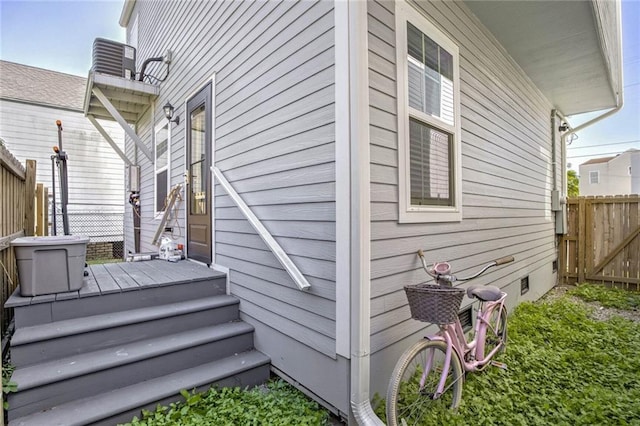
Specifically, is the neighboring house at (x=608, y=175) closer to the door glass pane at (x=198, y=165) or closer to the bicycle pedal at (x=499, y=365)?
the bicycle pedal at (x=499, y=365)

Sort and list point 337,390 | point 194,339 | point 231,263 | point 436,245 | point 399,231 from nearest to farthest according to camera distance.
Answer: point 337,390 < point 399,231 < point 194,339 < point 436,245 < point 231,263

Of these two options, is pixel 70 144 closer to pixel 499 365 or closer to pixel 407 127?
pixel 407 127

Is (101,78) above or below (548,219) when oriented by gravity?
above

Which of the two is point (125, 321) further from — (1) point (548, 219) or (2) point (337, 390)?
(1) point (548, 219)

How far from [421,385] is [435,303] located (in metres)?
0.57

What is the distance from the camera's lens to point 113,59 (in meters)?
5.62

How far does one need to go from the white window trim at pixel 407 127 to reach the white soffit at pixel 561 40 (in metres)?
1.10

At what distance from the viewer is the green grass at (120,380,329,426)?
198cm

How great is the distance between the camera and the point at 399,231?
229 cm

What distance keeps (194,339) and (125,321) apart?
1.66 ft

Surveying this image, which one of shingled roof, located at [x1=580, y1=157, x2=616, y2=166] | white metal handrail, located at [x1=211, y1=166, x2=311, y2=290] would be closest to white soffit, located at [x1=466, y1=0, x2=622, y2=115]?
white metal handrail, located at [x1=211, y1=166, x2=311, y2=290]

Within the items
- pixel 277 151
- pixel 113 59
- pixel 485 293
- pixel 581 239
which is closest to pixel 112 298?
pixel 277 151

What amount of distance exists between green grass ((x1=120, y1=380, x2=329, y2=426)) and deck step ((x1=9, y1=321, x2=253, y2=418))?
12.0 inches

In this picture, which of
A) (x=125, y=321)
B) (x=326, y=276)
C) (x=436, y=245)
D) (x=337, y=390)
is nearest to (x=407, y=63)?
(x=436, y=245)
